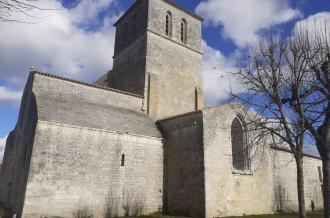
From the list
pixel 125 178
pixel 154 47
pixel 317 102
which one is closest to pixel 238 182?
pixel 125 178

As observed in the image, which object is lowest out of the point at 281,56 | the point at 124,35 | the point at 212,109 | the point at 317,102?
the point at 317,102

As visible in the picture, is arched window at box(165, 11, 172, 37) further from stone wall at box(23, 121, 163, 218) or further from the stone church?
stone wall at box(23, 121, 163, 218)

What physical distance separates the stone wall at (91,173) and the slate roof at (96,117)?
1.04 ft

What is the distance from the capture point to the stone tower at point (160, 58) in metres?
20.5

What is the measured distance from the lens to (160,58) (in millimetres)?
21359

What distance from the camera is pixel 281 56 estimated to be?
39.1 ft

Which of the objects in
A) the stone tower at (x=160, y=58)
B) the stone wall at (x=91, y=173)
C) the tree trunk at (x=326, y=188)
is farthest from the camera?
the stone tower at (x=160, y=58)

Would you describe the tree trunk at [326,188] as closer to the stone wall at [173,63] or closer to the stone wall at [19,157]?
the stone wall at [19,157]

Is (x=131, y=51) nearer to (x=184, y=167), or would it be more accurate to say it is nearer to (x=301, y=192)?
(x=184, y=167)

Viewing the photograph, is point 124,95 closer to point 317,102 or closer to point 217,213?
point 217,213

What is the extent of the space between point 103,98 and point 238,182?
8.87 meters

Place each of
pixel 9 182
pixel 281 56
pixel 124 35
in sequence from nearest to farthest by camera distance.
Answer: pixel 281 56 → pixel 9 182 → pixel 124 35

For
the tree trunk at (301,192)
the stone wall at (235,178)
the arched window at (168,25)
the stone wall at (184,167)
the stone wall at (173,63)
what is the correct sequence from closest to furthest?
the tree trunk at (301,192)
the stone wall at (184,167)
the stone wall at (235,178)
the stone wall at (173,63)
the arched window at (168,25)

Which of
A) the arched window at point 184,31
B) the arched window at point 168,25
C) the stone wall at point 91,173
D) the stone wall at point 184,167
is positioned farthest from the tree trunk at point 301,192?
the arched window at point 184,31
